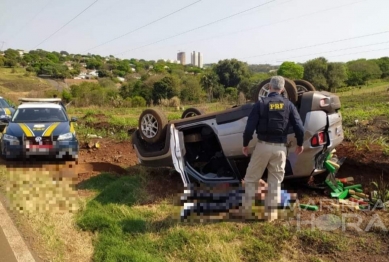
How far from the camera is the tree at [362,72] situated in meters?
57.3

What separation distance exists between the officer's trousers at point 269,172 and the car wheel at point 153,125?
182 centimetres

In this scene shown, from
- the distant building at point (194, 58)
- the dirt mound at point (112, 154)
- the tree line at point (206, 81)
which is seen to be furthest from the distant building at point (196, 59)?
the dirt mound at point (112, 154)

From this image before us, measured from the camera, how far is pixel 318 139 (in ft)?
15.1

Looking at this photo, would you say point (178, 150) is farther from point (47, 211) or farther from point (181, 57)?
point (181, 57)

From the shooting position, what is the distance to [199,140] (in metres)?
5.71

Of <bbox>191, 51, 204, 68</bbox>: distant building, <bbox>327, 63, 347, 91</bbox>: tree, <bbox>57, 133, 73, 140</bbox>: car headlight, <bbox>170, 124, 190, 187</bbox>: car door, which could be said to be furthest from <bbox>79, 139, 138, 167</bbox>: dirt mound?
<bbox>191, 51, 204, 68</bbox>: distant building

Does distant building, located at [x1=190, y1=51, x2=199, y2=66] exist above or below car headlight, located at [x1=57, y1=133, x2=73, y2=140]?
above

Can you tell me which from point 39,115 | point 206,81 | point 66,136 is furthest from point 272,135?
point 206,81

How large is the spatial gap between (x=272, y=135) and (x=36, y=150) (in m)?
5.49

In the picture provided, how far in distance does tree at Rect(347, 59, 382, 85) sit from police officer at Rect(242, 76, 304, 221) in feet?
189

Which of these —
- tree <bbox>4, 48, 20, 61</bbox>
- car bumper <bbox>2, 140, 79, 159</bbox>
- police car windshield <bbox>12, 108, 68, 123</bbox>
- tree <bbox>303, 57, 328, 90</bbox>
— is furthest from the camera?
tree <bbox>4, 48, 20, 61</bbox>

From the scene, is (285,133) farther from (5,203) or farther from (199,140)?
(5,203)

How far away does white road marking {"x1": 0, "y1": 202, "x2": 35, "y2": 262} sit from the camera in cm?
394

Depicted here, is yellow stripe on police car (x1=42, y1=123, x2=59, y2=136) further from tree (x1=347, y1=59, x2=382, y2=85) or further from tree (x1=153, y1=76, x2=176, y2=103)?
tree (x1=347, y1=59, x2=382, y2=85)
